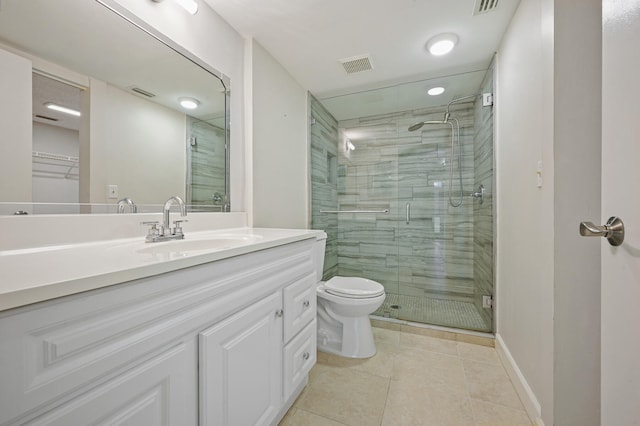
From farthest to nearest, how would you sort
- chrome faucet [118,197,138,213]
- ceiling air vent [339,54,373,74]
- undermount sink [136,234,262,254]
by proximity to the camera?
ceiling air vent [339,54,373,74] < chrome faucet [118,197,138,213] < undermount sink [136,234,262,254]

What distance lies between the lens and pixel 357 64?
204cm

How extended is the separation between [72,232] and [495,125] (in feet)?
8.16

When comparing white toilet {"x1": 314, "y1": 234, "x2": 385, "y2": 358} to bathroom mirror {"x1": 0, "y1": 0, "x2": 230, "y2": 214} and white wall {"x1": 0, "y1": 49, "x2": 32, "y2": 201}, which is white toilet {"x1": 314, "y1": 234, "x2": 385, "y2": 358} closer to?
bathroom mirror {"x1": 0, "y1": 0, "x2": 230, "y2": 214}

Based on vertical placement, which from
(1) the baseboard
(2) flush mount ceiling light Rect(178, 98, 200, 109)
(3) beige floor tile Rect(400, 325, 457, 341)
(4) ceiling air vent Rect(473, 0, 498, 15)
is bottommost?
(3) beige floor tile Rect(400, 325, 457, 341)

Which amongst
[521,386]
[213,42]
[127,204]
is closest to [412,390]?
[521,386]

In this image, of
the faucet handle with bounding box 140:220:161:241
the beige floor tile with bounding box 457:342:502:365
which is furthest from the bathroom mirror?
the beige floor tile with bounding box 457:342:502:365

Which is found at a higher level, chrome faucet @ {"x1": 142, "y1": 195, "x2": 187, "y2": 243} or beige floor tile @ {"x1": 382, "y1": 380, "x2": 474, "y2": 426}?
chrome faucet @ {"x1": 142, "y1": 195, "x2": 187, "y2": 243}

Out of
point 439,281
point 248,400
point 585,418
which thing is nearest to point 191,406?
point 248,400

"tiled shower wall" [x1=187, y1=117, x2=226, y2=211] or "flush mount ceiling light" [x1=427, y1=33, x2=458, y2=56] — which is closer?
"tiled shower wall" [x1=187, y1=117, x2=226, y2=211]

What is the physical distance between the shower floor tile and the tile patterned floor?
0.24 m

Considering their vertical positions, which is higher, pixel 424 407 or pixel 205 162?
pixel 205 162

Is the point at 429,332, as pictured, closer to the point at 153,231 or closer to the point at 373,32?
the point at 153,231

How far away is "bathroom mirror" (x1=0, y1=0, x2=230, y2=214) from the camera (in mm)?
871

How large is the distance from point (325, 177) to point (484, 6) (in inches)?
71.4
